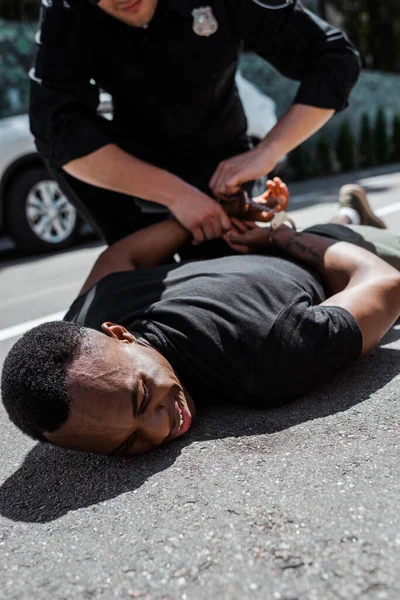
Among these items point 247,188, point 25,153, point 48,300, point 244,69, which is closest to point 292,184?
point 244,69

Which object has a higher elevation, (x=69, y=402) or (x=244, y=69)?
(x=69, y=402)

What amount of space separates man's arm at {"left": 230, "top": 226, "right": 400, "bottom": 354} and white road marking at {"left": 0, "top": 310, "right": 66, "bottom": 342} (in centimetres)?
144

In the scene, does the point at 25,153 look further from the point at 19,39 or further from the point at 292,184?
the point at 292,184

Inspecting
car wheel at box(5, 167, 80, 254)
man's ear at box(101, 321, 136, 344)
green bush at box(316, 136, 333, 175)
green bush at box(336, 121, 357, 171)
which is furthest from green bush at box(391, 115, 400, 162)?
man's ear at box(101, 321, 136, 344)

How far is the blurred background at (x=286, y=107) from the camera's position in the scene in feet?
20.9

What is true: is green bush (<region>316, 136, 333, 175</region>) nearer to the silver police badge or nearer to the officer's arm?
the silver police badge

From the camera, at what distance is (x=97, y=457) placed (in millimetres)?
2037

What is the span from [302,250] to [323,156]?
10014 mm

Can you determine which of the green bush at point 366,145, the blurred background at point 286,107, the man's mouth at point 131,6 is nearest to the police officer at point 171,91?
the man's mouth at point 131,6

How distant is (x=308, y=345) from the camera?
210 cm

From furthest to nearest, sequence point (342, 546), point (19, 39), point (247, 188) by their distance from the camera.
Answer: point (19, 39) < point (247, 188) < point (342, 546)

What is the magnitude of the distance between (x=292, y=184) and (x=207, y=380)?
9741 mm

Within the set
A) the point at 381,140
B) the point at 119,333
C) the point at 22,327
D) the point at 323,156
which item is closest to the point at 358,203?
the point at 119,333

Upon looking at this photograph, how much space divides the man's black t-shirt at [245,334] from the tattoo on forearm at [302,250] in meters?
0.28
